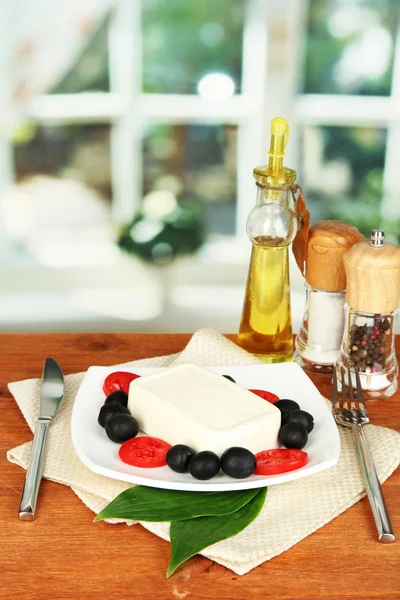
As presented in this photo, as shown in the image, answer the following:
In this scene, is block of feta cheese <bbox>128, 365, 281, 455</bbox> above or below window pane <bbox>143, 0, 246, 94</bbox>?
below

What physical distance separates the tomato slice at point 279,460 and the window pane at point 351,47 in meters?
2.01

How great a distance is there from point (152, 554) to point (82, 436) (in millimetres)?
174

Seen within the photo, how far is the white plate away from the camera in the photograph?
81cm

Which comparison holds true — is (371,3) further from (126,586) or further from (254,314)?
(126,586)

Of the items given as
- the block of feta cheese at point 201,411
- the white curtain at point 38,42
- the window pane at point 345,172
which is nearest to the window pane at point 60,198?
the white curtain at point 38,42

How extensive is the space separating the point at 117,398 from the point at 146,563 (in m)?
0.24

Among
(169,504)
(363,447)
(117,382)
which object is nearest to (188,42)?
(117,382)

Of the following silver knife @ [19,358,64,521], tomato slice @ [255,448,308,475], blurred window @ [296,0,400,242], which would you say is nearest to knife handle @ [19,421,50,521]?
silver knife @ [19,358,64,521]

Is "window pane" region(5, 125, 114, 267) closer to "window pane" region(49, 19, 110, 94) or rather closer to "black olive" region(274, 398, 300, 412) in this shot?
"window pane" region(49, 19, 110, 94)

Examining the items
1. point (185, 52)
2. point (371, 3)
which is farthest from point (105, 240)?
point (371, 3)

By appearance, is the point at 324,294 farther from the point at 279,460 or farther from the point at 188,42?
the point at 188,42

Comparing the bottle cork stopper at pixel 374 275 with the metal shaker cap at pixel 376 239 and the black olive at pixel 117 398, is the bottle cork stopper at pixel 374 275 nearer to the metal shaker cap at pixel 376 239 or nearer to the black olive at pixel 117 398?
the metal shaker cap at pixel 376 239

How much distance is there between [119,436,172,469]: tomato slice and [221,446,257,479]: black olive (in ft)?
0.23

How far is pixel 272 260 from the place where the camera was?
45.4 inches
